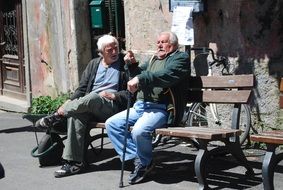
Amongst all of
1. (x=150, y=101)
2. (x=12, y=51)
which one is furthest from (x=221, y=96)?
(x=12, y=51)

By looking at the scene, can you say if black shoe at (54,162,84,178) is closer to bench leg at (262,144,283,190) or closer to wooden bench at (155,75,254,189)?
wooden bench at (155,75,254,189)

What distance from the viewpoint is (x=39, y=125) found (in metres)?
6.70

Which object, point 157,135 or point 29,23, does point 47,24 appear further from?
point 157,135

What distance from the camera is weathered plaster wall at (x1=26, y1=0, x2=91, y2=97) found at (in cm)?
1048

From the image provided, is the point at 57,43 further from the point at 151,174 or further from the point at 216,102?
the point at 216,102

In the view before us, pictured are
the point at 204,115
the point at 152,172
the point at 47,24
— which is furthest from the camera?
the point at 47,24

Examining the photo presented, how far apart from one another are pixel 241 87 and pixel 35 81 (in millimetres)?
6580

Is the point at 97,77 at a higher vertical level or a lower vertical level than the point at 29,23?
lower

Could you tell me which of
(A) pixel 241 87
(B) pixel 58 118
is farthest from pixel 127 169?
(A) pixel 241 87

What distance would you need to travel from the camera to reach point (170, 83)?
Answer: 19.1ft

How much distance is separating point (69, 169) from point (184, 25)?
2.28 m

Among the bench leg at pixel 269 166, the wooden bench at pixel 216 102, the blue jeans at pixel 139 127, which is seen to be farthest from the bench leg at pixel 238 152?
the bench leg at pixel 269 166

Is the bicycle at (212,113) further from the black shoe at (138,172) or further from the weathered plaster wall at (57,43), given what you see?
the weathered plaster wall at (57,43)

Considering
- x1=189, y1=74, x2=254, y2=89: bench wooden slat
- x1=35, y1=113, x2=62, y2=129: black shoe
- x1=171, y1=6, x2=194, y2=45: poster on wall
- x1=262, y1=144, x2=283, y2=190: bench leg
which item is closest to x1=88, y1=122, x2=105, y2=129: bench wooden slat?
x1=35, y1=113, x2=62, y2=129: black shoe
